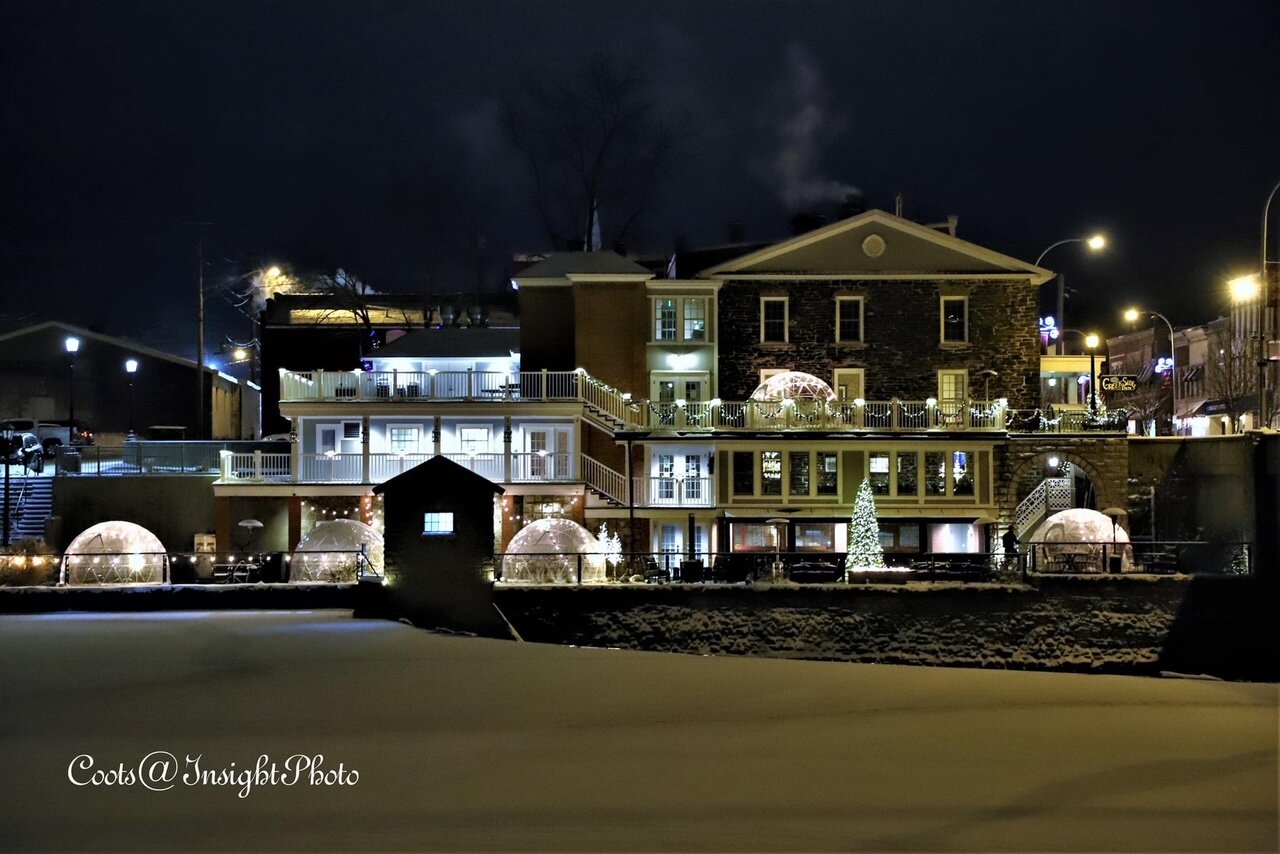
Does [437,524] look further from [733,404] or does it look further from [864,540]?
[733,404]

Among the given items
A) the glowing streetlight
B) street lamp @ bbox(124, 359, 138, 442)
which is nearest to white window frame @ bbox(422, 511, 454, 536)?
street lamp @ bbox(124, 359, 138, 442)

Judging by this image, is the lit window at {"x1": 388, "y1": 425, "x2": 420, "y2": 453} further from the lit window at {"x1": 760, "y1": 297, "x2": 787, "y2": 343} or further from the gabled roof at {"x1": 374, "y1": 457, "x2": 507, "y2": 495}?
the gabled roof at {"x1": 374, "y1": 457, "x2": 507, "y2": 495}

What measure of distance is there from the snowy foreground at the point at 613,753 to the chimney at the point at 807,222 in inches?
1130

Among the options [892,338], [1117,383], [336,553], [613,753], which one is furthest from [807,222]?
[613,753]

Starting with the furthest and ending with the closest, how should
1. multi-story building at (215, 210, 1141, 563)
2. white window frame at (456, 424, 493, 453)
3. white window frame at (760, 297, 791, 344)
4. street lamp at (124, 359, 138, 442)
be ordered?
street lamp at (124, 359, 138, 442), white window frame at (760, 297, 791, 344), white window frame at (456, 424, 493, 453), multi-story building at (215, 210, 1141, 563)

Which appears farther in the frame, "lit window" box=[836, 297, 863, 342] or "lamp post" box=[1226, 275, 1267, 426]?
"lit window" box=[836, 297, 863, 342]

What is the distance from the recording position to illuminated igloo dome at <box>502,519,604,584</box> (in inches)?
1236

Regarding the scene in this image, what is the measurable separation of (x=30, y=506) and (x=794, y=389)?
79.9 feet

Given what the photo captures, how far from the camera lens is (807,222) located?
4775 cm

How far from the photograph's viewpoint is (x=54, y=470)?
44.5 m

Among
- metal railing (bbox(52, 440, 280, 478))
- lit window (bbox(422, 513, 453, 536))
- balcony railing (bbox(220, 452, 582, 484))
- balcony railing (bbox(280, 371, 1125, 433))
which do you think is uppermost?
balcony railing (bbox(280, 371, 1125, 433))

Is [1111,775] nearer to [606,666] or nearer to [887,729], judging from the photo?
[887,729]

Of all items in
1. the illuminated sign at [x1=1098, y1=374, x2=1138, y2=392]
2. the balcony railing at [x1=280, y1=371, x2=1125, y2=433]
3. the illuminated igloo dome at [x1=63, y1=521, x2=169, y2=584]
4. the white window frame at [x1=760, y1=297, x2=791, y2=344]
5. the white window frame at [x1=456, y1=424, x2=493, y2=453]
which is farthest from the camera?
the white window frame at [x1=760, y1=297, x2=791, y2=344]

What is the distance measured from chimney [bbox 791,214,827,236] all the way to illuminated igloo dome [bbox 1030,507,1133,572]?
1575 centimetres
